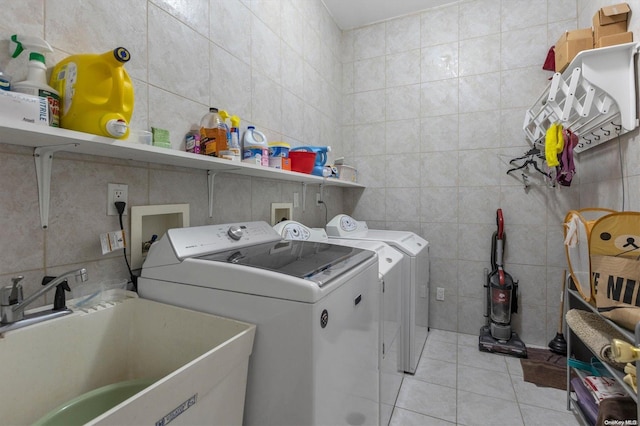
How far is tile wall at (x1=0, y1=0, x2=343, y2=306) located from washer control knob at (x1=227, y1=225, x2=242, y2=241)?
21 cm

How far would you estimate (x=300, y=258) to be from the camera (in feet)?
4.00

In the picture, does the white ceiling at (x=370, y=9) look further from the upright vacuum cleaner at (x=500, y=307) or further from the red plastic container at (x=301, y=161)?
the upright vacuum cleaner at (x=500, y=307)

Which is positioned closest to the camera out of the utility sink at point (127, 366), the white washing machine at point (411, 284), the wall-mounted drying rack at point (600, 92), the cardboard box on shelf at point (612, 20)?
the utility sink at point (127, 366)

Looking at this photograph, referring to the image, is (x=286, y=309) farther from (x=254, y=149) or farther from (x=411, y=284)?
(x=411, y=284)

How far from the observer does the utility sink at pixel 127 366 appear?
26.6 inches

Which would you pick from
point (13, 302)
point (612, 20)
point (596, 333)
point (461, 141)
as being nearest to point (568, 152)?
point (612, 20)

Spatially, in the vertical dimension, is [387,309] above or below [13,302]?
below

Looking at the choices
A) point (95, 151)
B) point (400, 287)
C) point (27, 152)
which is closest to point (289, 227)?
point (400, 287)

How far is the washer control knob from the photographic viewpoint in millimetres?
1396

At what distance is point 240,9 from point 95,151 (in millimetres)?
1262

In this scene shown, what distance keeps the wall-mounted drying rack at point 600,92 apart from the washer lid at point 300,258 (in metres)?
1.52

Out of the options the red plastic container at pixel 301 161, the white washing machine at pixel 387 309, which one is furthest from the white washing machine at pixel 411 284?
the red plastic container at pixel 301 161

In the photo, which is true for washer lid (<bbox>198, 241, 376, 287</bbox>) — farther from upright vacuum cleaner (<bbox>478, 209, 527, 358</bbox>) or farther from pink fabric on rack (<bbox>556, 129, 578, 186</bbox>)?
upright vacuum cleaner (<bbox>478, 209, 527, 358</bbox>)

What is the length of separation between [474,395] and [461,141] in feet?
6.84
